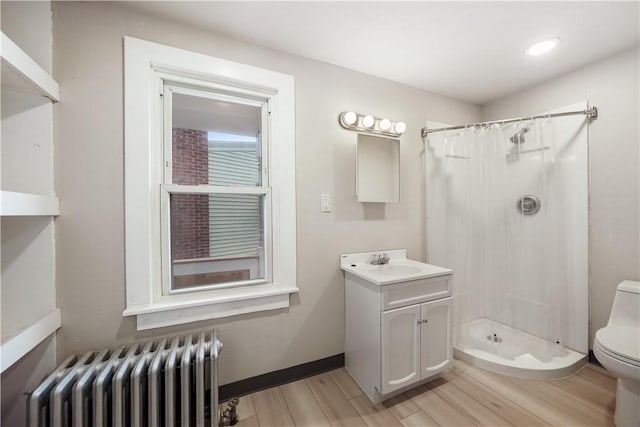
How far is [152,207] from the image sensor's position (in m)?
1.35

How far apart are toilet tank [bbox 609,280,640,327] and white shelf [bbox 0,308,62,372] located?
309cm

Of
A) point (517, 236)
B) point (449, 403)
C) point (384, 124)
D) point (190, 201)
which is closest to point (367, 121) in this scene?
point (384, 124)

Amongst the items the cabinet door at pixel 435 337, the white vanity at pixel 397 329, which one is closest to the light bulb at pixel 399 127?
the white vanity at pixel 397 329

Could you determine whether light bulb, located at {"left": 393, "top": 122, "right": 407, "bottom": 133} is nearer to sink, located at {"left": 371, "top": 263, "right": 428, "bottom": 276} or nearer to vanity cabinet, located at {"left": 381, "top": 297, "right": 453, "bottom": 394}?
sink, located at {"left": 371, "top": 263, "right": 428, "bottom": 276}

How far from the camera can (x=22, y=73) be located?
979 mm

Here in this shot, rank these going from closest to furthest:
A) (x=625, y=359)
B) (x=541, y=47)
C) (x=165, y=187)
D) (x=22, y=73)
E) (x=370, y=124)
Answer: (x=22, y=73) < (x=625, y=359) < (x=165, y=187) < (x=541, y=47) < (x=370, y=124)

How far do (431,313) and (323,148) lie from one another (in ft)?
4.33

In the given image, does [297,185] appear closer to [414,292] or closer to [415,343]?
[414,292]

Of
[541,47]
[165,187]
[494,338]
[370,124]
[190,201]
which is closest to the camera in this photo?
[165,187]

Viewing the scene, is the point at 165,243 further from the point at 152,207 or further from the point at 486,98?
the point at 486,98

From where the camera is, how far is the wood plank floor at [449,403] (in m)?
1.34

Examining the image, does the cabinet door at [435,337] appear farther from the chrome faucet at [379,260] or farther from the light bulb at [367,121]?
the light bulb at [367,121]

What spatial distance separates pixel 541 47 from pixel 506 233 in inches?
51.0

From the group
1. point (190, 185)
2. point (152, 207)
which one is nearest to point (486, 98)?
point (190, 185)
